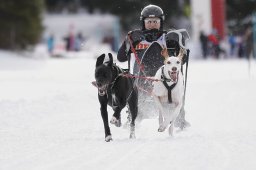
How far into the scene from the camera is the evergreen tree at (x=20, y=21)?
41.4 metres

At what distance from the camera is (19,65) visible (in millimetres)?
37062

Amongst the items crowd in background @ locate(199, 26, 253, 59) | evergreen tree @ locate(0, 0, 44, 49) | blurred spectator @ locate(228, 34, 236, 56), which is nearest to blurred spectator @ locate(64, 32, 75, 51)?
evergreen tree @ locate(0, 0, 44, 49)

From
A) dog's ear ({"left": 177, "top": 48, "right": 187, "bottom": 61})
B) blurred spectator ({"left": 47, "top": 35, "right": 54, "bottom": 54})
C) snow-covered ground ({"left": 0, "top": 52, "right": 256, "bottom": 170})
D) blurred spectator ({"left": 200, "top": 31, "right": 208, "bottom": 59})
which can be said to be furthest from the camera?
blurred spectator ({"left": 47, "top": 35, "right": 54, "bottom": 54})

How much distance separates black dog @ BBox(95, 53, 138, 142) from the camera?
31.6 feet

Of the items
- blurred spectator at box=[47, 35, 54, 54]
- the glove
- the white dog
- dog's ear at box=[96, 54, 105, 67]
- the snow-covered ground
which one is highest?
the glove

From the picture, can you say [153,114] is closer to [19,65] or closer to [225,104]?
[225,104]

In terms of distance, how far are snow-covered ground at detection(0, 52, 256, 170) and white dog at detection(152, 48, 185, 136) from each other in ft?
0.88

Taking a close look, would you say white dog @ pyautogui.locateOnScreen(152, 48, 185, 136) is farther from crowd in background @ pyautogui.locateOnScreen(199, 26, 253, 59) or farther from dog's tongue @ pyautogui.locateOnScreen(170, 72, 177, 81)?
crowd in background @ pyautogui.locateOnScreen(199, 26, 253, 59)

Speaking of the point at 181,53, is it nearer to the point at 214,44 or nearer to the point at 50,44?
the point at 214,44

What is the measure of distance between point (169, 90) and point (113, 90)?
781 millimetres

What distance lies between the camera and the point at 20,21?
41.9 meters

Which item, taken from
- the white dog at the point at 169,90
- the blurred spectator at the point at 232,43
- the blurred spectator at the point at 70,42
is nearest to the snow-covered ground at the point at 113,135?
the white dog at the point at 169,90

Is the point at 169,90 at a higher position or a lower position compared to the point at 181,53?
lower

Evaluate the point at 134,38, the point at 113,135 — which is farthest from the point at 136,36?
the point at 113,135
